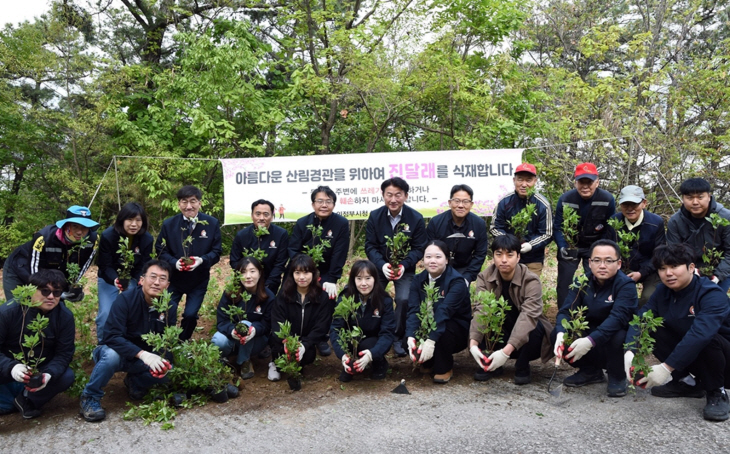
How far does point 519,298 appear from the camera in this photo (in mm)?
4758

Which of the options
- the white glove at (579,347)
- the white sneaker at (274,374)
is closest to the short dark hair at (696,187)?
the white glove at (579,347)

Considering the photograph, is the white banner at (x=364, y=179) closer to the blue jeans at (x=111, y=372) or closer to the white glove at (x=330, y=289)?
the white glove at (x=330, y=289)

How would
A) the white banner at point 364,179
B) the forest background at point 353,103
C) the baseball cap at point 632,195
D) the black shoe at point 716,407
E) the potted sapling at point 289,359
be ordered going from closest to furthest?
the black shoe at point 716,407
the potted sapling at point 289,359
the baseball cap at point 632,195
the white banner at point 364,179
the forest background at point 353,103

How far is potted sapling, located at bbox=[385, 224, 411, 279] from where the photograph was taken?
5348 millimetres

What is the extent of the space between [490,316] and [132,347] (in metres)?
2.88

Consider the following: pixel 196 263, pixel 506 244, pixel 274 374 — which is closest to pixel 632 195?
pixel 506 244

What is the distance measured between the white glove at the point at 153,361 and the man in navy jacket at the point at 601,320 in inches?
124

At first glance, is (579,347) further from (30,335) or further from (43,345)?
(30,335)

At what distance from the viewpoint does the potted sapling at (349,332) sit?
4.61 meters

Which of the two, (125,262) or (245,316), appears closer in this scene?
(245,316)

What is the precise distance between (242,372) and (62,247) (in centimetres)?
206

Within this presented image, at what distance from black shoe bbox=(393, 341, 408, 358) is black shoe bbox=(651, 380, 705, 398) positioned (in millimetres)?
2219

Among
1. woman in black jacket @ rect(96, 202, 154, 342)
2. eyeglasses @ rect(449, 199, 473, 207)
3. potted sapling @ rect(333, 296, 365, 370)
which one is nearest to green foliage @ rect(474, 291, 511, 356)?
potted sapling @ rect(333, 296, 365, 370)

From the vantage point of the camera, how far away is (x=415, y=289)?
495 cm
